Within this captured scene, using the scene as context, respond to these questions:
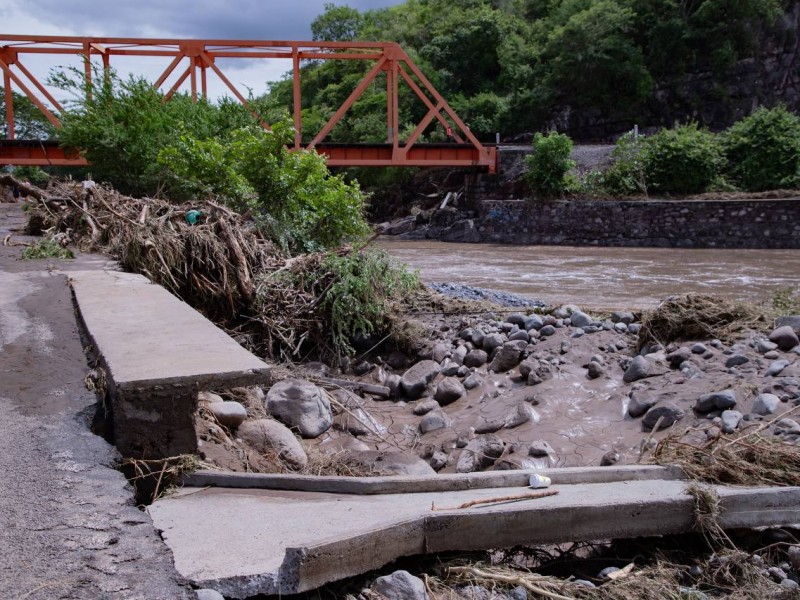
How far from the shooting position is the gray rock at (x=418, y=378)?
665 centimetres

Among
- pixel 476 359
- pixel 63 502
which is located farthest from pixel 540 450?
pixel 63 502

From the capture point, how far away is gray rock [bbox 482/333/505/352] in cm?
715

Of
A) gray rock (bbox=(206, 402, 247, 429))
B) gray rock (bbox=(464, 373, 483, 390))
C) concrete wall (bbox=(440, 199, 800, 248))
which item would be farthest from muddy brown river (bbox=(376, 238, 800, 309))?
gray rock (bbox=(206, 402, 247, 429))

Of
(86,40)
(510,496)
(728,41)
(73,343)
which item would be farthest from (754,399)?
(728,41)

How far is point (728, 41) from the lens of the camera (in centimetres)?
4041

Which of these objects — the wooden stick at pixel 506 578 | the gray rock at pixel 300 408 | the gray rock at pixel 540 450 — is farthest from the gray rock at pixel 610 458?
the wooden stick at pixel 506 578

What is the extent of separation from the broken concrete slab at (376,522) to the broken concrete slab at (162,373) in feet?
0.84

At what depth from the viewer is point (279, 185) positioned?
912cm

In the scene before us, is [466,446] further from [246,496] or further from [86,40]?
[86,40]

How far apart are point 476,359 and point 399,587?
4.78m

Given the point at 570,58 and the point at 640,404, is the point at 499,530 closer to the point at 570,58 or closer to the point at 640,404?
the point at 640,404

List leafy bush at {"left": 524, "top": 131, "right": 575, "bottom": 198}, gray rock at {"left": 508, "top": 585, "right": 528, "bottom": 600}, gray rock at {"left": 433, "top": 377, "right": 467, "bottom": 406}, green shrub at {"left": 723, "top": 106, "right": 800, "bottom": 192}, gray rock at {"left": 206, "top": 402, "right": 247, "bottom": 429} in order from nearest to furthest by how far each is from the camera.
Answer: gray rock at {"left": 508, "top": 585, "right": 528, "bottom": 600} → gray rock at {"left": 206, "top": 402, "right": 247, "bottom": 429} → gray rock at {"left": 433, "top": 377, "right": 467, "bottom": 406} → green shrub at {"left": 723, "top": 106, "right": 800, "bottom": 192} → leafy bush at {"left": 524, "top": 131, "right": 575, "bottom": 198}

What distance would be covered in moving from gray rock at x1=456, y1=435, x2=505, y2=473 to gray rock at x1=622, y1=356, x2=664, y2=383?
1.43m

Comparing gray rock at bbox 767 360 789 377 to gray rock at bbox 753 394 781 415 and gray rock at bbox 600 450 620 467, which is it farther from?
gray rock at bbox 600 450 620 467
